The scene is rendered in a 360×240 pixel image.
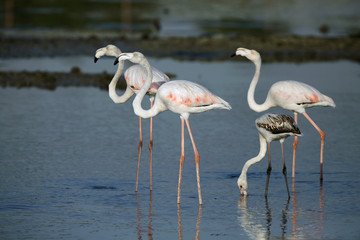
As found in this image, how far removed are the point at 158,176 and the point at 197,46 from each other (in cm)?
1605

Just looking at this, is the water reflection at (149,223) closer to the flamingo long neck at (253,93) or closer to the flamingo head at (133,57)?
the flamingo head at (133,57)

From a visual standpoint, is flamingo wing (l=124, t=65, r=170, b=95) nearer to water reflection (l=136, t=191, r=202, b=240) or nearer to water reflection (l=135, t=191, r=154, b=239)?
water reflection (l=135, t=191, r=154, b=239)

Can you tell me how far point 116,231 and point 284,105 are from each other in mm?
3772

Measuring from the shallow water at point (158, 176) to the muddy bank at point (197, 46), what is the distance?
7.80 metres

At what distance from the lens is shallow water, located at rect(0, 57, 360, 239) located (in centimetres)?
824

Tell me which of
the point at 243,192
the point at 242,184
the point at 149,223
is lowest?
the point at 149,223

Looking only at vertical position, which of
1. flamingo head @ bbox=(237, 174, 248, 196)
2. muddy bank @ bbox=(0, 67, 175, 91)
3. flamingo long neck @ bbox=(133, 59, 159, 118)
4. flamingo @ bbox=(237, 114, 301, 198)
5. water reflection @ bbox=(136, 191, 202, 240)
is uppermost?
muddy bank @ bbox=(0, 67, 175, 91)

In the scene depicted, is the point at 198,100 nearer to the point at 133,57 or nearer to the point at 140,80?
the point at 133,57

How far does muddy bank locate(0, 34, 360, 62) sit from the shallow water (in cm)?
780

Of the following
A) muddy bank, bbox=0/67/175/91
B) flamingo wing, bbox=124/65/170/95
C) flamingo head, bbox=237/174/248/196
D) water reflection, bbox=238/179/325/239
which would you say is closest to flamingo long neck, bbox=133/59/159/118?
flamingo wing, bbox=124/65/170/95

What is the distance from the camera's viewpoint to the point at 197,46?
26.1 meters

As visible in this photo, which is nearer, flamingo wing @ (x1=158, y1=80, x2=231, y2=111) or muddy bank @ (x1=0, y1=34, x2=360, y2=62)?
flamingo wing @ (x1=158, y1=80, x2=231, y2=111)

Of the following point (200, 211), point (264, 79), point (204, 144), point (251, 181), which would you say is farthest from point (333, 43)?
point (200, 211)

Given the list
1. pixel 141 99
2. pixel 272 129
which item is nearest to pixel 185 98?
pixel 141 99
